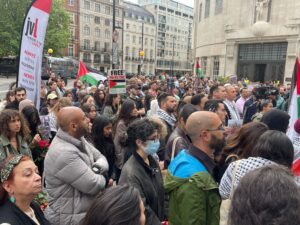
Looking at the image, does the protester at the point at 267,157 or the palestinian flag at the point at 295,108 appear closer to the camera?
the protester at the point at 267,157

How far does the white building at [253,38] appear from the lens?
2638 centimetres

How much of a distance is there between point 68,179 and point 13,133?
177 centimetres

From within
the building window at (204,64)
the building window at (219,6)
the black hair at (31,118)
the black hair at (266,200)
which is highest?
the building window at (219,6)

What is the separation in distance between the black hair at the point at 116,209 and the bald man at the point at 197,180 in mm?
790

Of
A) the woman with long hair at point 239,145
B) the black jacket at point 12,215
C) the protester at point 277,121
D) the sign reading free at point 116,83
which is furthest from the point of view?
the sign reading free at point 116,83

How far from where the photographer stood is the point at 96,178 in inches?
106

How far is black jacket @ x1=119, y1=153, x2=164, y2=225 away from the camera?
252 cm

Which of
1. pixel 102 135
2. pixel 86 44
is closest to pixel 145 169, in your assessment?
pixel 102 135

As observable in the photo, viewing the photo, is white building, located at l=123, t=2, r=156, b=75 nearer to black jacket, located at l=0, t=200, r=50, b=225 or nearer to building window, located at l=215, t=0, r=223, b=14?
building window, located at l=215, t=0, r=223, b=14

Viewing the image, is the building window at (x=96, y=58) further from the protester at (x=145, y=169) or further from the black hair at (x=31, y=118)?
the protester at (x=145, y=169)

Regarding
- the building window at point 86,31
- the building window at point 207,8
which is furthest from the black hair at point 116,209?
the building window at point 86,31

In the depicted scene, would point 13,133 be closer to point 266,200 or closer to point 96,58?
point 266,200

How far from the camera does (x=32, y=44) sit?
5148 millimetres

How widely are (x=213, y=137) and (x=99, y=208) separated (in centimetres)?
141
